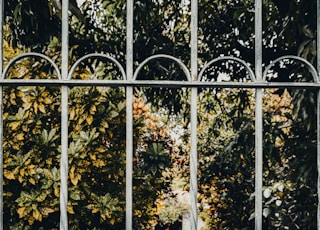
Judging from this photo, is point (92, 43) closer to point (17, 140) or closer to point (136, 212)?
point (17, 140)

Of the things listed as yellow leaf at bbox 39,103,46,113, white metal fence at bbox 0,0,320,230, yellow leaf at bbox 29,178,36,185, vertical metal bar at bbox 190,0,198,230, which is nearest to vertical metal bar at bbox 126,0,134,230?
white metal fence at bbox 0,0,320,230

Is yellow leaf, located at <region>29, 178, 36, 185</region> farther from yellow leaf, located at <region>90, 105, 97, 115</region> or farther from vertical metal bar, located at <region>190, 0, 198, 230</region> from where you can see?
vertical metal bar, located at <region>190, 0, 198, 230</region>

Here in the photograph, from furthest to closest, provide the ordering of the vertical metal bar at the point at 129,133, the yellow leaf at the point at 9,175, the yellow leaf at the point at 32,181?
1. the yellow leaf at the point at 32,181
2. the yellow leaf at the point at 9,175
3. the vertical metal bar at the point at 129,133

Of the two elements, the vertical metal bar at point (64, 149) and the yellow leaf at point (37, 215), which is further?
the yellow leaf at point (37, 215)

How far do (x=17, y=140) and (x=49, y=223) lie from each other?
79cm

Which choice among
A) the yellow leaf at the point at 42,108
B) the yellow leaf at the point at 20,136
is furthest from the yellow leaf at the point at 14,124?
the yellow leaf at the point at 42,108

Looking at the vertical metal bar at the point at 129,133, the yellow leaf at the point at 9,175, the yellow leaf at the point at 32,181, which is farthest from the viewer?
the yellow leaf at the point at 32,181

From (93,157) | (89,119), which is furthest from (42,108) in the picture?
(93,157)

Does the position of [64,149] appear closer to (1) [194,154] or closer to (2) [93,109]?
(1) [194,154]

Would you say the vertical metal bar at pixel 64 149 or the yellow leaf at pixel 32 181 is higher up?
the vertical metal bar at pixel 64 149

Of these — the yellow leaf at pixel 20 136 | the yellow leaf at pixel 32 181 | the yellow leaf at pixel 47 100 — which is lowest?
the yellow leaf at pixel 32 181

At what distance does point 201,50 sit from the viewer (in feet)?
16.3

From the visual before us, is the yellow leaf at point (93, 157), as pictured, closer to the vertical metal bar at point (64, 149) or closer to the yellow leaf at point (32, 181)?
the yellow leaf at point (32, 181)

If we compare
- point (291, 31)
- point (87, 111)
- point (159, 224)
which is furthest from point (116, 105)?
point (159, 224)
